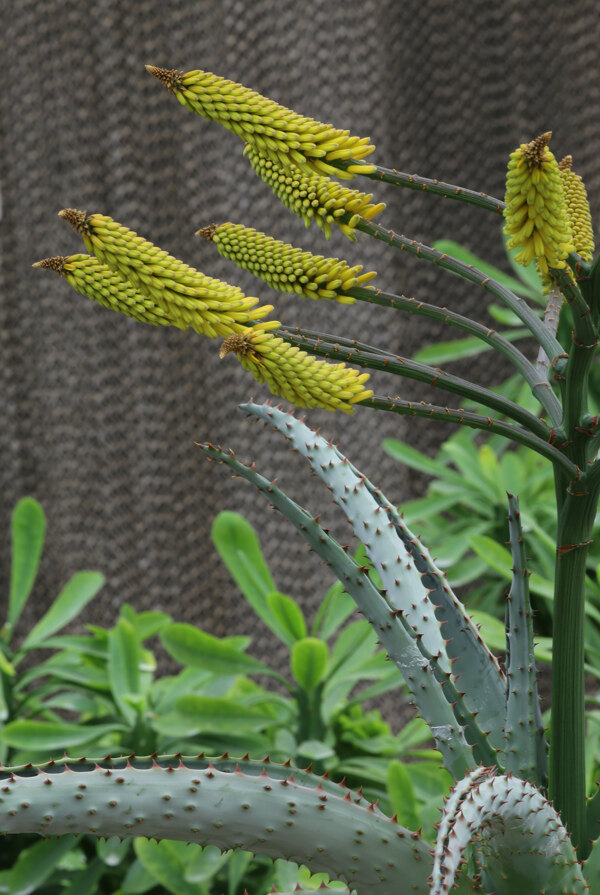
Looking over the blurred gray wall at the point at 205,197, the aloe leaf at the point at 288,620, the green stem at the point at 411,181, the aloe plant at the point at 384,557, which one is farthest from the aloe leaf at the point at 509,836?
the blurred gray wall at the point at 205,197

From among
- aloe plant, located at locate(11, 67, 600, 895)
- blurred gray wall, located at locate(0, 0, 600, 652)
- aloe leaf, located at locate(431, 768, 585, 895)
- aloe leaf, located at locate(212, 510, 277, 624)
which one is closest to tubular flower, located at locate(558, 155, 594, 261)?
aloe plant, located at locate(11, 67, 600, 895)

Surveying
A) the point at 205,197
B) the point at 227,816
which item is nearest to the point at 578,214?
the point at 227,816

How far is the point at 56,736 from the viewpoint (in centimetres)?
38

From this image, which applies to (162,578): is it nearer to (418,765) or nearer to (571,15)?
(418,765)

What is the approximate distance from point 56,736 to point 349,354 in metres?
0.28

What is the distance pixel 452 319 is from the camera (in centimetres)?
17

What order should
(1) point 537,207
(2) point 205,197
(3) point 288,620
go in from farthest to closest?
(2) point 205,197 < (3) point 288,620 < (1) point 537,207

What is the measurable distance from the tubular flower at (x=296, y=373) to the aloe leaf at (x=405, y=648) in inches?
1.4

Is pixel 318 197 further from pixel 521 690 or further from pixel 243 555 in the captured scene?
pixel 243 555

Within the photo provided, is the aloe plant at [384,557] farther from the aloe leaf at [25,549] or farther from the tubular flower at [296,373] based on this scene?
the aloe leaf at [25,549]

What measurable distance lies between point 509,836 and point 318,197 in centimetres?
12

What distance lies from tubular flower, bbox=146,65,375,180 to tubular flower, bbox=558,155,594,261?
49 millimetres

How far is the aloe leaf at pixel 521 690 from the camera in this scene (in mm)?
187

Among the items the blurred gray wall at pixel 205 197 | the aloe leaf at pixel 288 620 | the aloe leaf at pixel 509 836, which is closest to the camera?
the aloe leaf at pixel 509 836
